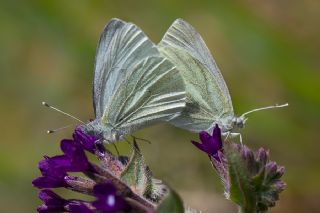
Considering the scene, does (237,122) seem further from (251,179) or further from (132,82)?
(251,179)

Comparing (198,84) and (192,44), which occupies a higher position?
(192,44)

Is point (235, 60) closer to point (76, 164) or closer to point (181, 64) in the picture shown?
point (181, 64)

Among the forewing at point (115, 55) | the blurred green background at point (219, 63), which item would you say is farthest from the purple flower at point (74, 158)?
the blurred green background at point (219, 63)

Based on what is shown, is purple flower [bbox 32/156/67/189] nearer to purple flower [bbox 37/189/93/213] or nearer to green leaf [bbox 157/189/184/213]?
purple flower [bbox 37/189/93/213]

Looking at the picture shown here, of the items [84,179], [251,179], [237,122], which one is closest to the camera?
[251,179]

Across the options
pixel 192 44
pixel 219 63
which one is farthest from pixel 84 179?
pixel 219 63

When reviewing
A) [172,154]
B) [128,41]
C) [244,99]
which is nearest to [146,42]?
[128,41]
